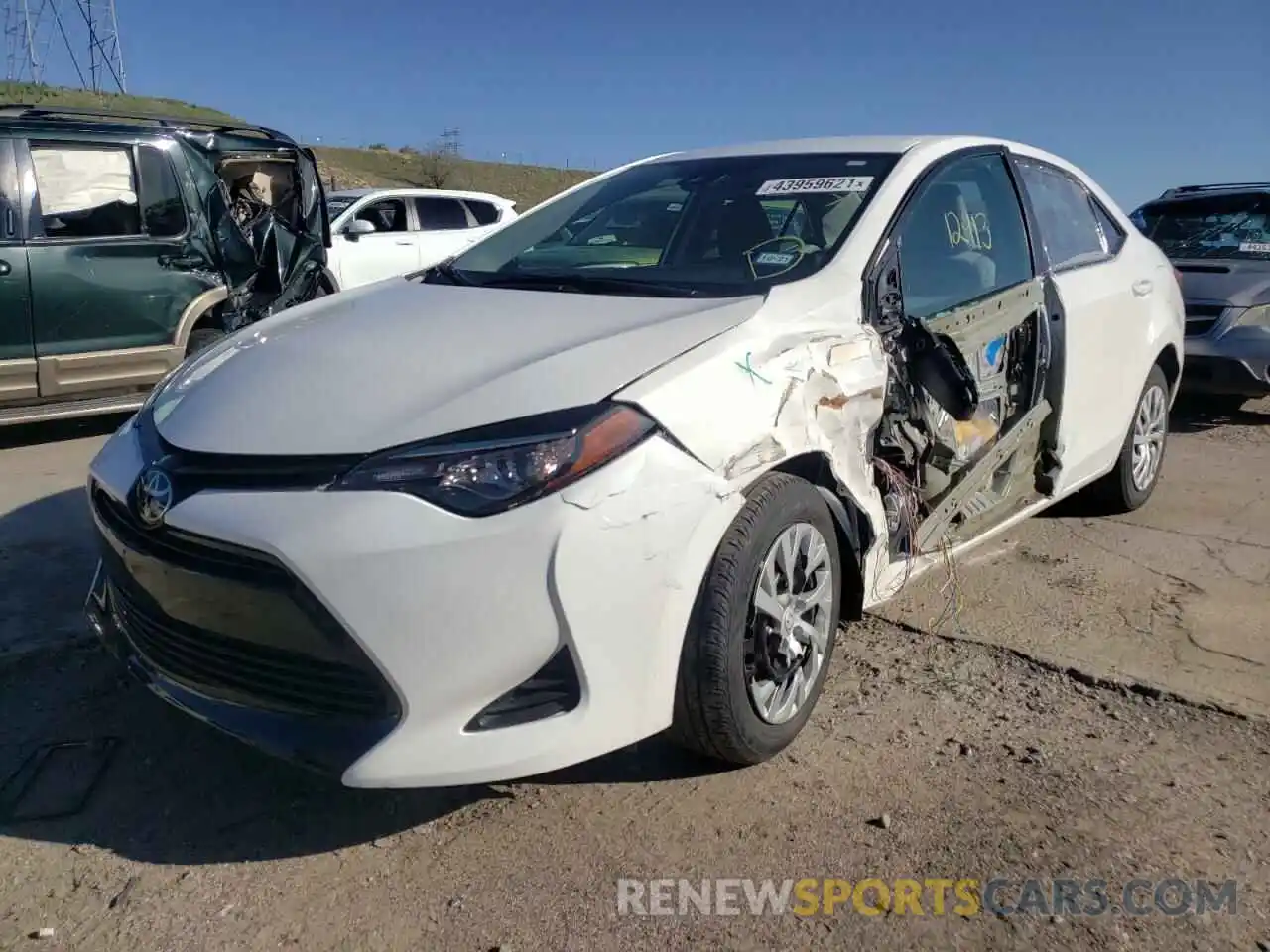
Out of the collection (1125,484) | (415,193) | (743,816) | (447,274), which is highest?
(447,274)

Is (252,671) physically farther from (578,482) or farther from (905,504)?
(905,504)

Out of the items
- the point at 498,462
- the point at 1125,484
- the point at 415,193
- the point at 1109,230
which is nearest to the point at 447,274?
the point at 498,462

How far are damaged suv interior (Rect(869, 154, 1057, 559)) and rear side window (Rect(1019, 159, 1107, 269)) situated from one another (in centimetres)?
20

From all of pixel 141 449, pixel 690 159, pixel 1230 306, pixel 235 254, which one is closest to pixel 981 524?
pixel 690 159

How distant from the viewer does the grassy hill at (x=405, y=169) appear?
53.4 m

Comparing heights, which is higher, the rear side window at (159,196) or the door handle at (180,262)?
the rear side window at (159,196)

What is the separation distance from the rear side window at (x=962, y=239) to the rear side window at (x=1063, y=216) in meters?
0.19

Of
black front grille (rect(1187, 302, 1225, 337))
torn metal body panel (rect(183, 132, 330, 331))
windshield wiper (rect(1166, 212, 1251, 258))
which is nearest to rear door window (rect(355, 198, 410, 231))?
torn metal body panel (rect(183, 132, 330, 331))

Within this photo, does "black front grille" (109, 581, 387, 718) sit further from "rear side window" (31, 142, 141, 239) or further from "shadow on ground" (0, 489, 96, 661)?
"rear side window" (31, 142, 141, 239)

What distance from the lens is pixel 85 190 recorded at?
652cm

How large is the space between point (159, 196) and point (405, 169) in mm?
61793

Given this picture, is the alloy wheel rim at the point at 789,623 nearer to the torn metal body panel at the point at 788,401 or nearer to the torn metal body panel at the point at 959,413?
the torn metal body panel at the point at 788,401

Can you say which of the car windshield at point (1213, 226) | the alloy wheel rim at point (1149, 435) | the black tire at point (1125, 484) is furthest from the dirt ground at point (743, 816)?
the car windshield at point (1213, 226)

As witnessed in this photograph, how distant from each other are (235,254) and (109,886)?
18.0 feet
